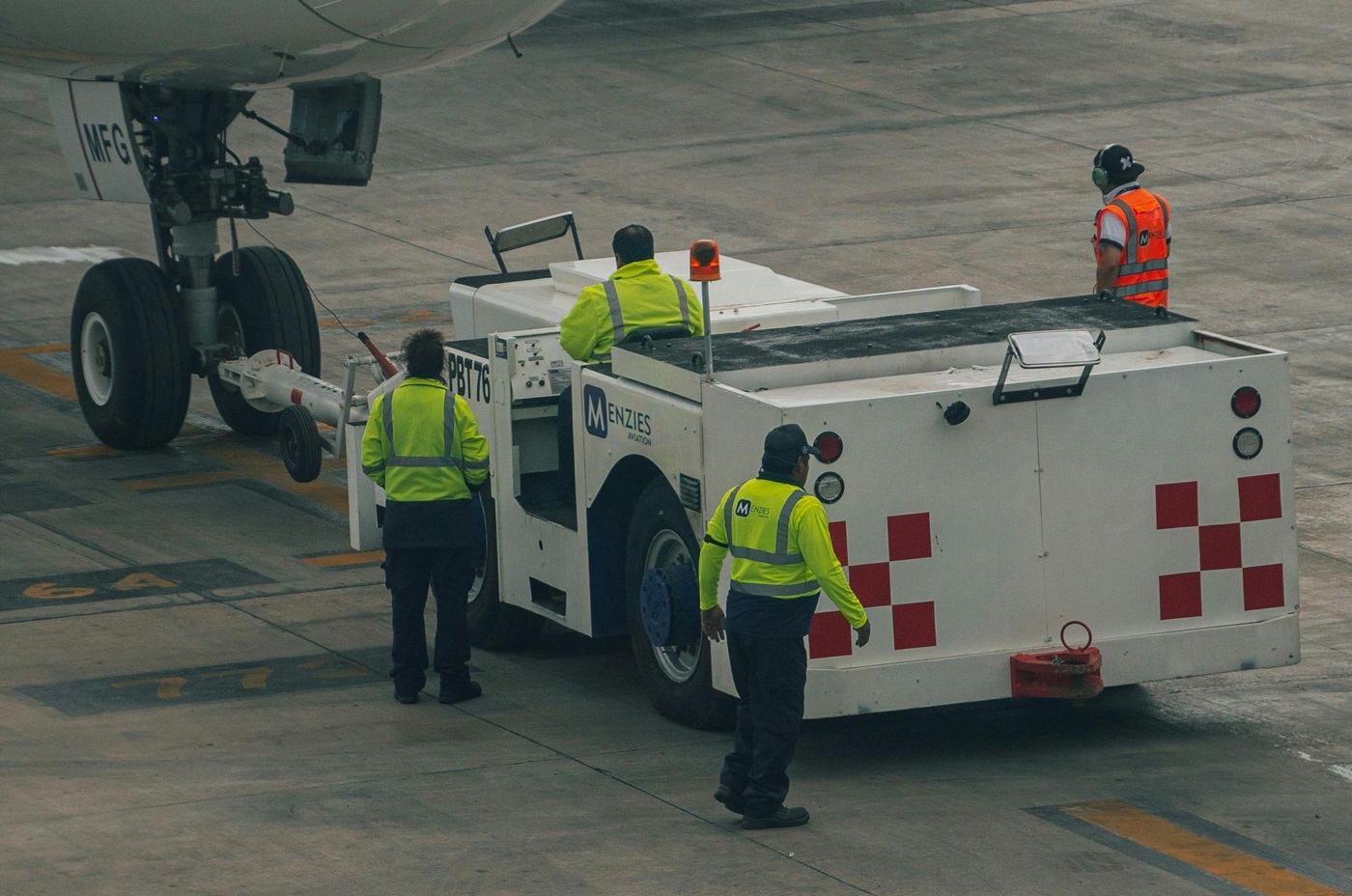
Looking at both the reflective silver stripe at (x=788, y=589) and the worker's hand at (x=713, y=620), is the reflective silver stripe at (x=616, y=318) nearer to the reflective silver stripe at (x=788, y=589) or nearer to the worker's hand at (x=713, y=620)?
the worker's hand at (x=713, y=620)

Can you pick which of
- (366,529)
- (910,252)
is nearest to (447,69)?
(910,252)

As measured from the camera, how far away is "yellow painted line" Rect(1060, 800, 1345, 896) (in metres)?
7.54

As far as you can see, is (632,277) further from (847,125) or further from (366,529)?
(847,125)

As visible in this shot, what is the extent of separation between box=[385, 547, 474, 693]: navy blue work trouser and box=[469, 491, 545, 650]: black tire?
61 centimetres

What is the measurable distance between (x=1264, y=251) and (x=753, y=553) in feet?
38.9

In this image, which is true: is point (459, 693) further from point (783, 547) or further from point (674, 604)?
point (783, 547)

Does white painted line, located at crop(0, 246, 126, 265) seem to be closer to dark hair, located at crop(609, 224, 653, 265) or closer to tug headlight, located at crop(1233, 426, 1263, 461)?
dark hair, located at crop(609, 224, 653, 265)

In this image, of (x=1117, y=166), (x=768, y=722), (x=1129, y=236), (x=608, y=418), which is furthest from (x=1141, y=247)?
(x=768, y=722)

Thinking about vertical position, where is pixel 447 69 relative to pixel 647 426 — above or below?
above

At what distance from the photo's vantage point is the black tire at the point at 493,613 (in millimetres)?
10562

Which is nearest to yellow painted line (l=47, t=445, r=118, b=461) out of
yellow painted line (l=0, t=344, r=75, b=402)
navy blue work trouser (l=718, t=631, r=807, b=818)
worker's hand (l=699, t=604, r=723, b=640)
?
yellow painted line (l=0, t=344, r=75, b=402)

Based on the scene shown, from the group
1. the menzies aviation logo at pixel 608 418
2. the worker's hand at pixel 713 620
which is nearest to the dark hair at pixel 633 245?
the menzies aviation logo at pixel 608 418

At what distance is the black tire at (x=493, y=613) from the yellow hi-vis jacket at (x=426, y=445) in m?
0.71

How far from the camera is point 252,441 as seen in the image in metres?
14.9
